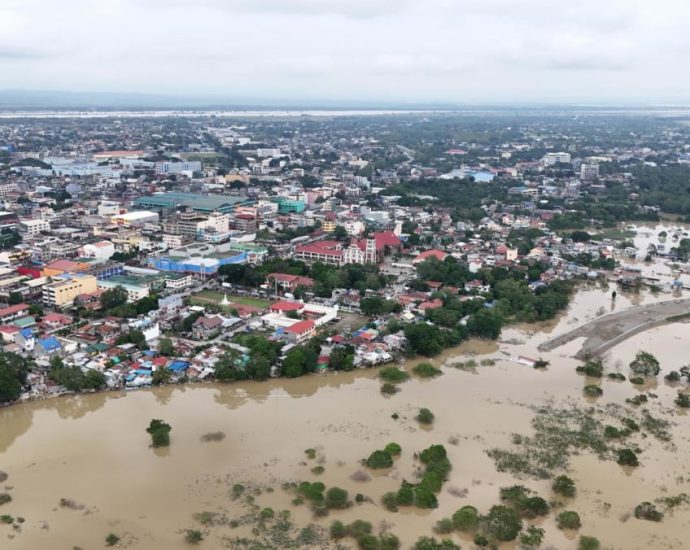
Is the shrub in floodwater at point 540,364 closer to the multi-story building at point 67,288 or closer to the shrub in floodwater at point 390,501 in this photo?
the shrub in floodwater at point 390,501

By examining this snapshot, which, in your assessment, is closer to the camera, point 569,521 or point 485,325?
point 569,521

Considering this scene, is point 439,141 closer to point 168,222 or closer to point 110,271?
point 168,222

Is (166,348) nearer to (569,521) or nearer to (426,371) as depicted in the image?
(426,371)

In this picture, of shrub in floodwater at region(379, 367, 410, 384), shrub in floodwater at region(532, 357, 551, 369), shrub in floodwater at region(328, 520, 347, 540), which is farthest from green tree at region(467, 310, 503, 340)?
shrub in floodwater at region(328, 520, 347, 540)

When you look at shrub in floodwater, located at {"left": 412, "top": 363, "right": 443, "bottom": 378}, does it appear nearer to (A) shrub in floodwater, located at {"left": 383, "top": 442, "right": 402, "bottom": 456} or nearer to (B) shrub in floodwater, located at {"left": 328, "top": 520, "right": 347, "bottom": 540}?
(A) shrub in floodwater, located at {"left": 383, "top": 442, "right": 402, "bottom": 456}

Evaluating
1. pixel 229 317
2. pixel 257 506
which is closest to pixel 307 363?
pixel 229 317

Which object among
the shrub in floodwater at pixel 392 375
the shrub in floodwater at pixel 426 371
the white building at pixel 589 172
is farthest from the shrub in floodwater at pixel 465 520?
the white building at pixel 589 172

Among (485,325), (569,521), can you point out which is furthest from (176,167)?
(569,521)
